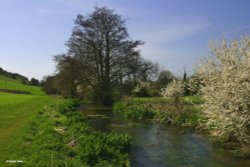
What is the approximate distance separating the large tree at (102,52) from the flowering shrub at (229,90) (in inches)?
1243

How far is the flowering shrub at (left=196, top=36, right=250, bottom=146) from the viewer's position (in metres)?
15.6

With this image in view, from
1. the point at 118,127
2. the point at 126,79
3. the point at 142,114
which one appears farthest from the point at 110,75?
the point at 118,127

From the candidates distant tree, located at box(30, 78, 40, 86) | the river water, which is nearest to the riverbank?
the river water

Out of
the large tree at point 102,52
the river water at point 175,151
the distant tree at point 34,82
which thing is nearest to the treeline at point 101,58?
the large tree at point 102,52

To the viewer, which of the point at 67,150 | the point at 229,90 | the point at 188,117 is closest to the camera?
the point at 67,150

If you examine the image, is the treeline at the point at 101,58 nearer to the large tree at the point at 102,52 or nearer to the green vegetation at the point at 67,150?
the large tree at the point at 102,52

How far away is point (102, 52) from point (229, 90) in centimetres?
3559

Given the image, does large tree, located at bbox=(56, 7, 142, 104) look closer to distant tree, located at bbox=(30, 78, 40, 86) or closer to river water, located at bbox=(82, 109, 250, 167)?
river water, located at bbox=(82, 109, 250, 167)

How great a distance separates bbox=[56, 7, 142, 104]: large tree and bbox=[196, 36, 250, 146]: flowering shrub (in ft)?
104

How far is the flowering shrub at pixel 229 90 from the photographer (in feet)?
51.0

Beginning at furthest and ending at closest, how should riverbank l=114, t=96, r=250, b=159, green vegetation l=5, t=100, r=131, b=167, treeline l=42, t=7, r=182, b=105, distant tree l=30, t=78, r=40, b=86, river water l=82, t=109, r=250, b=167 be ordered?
distant tree l=30, t=78, r=40, b=86 → treeline l=42, t=7, r=182, b=105 → riverbank l=114, t=96, r=250, b=159 → river water l=82, t=109, r=250, b=167 → green vegetation l=5, t=100, r=131, b=167

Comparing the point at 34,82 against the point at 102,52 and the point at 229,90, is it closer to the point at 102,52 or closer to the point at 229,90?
the point at 102,52

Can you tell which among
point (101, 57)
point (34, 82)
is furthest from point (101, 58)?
point (34, 82)

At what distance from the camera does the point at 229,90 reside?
16188 mm
